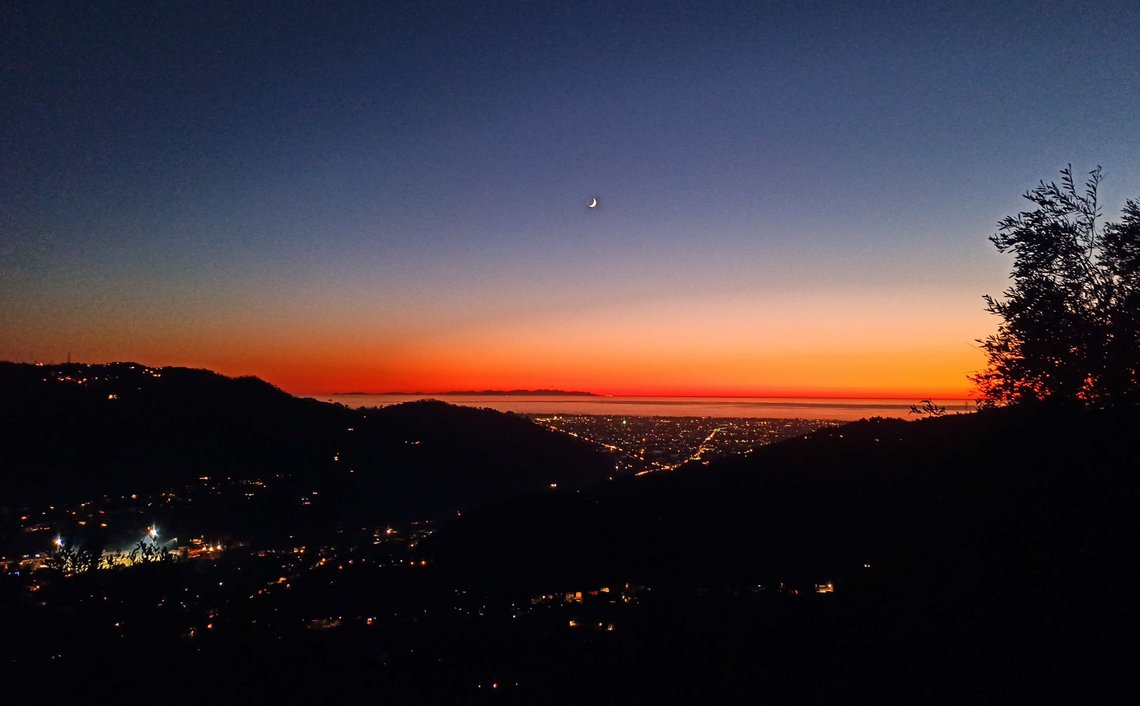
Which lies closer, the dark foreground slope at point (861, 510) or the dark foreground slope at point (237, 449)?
the dark foreground slope at point (861, 510)

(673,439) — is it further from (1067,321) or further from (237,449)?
(1067,321)

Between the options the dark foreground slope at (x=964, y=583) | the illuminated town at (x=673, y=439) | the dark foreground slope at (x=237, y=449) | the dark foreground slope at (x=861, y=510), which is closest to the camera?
the dark foreground slope at (x=964, y=583)

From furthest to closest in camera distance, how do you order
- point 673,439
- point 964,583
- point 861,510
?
point 673,439 → point 861,510 → point 964,583

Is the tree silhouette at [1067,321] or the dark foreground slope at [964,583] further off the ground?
the tree silhouette at [1067,321]

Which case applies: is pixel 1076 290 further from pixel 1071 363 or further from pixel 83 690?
pixel 83 690

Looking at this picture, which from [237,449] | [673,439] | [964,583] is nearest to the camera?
[964,583]

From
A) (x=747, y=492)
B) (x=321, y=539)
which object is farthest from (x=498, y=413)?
(x=747, y=492)

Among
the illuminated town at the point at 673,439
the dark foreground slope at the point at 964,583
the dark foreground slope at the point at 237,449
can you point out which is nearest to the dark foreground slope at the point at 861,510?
the dark foreground slope at the point at 964,583

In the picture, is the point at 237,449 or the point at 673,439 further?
the point at 673,439

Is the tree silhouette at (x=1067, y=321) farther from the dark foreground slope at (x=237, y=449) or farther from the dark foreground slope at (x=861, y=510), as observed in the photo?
the dark foreground slope at (x=237, y=449)

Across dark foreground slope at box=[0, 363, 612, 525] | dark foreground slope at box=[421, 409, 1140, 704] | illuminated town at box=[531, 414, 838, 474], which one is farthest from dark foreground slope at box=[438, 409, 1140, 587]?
dark foreground slope at box=[0, 363, 612, 525]

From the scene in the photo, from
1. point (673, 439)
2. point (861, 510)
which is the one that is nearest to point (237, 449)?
point (861, 510)
